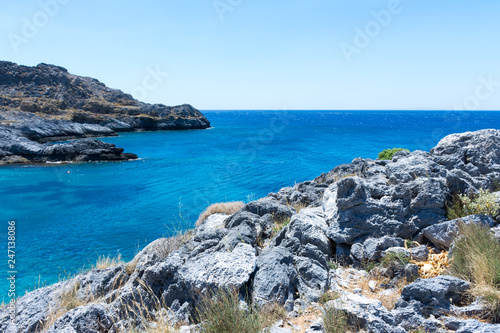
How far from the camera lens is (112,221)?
22562mm

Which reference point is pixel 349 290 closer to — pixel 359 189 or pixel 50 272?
pixel 359 189

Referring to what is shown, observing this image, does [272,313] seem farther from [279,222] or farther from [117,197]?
[117,197]

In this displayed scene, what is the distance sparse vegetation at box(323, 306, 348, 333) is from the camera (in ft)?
16.1

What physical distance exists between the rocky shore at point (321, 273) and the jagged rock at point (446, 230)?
0.02m

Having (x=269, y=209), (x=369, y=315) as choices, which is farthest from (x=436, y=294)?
(x=269, y=209)

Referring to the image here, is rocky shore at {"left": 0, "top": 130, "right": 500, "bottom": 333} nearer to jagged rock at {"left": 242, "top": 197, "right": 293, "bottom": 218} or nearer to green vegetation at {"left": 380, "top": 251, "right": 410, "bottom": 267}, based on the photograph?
green vegetation at {"left": 380, "top": 251, "right": 410, "bottom": 267}

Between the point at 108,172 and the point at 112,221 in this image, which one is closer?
the point at 112,221

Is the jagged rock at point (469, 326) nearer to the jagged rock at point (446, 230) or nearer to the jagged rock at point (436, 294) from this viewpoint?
the jagged rock at point (436, 294)

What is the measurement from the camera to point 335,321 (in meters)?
5.04

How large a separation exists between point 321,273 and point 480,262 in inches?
114

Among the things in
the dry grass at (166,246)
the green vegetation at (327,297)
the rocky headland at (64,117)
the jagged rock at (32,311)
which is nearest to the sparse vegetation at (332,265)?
the green vegetation at (327,297)

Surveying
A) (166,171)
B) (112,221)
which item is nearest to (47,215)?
(112,221)

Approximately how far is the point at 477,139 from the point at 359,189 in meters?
5.67

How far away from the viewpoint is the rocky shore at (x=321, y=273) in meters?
5.43
